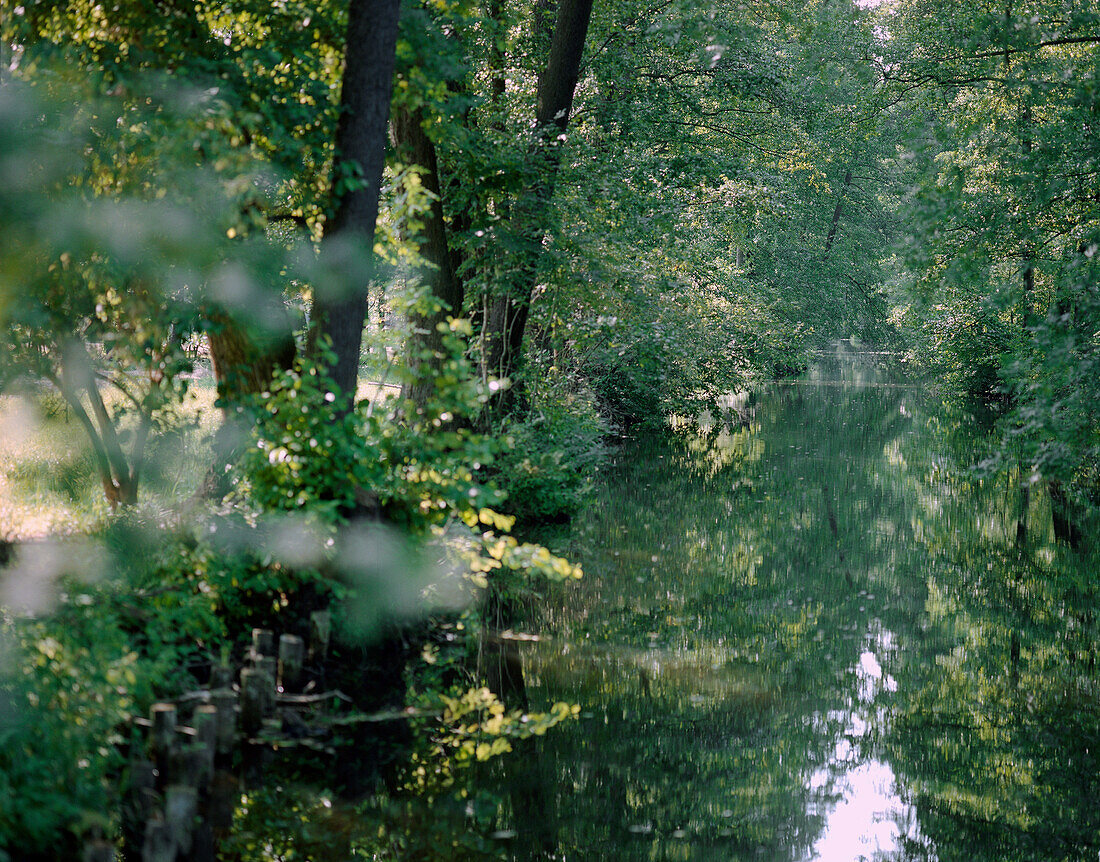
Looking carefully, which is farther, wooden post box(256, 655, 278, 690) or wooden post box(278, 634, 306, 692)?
wooden post box(278, 634, 306, 692)

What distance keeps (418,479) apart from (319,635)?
52.7 inches

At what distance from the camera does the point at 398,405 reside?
8633 millimetres

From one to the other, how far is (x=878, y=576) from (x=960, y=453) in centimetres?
1126

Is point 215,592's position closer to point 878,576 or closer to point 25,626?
point 25,626

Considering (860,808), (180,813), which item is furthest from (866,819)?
(180,813)

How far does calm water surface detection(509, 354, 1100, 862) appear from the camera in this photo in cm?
666

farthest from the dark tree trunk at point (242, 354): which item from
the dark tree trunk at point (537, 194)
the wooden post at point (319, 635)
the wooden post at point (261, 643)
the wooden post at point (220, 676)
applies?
the dark tree trunk at point (537, 194)

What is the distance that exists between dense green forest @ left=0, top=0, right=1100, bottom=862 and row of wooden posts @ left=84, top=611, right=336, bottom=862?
28mm

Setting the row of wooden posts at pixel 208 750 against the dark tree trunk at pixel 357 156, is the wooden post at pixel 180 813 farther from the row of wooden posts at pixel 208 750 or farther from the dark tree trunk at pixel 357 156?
the dark tree trunk at pixel 357 156

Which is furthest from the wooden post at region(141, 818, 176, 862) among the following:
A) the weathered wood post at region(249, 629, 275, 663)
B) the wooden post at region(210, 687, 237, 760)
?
the weathered wood post at region(249, 629, 275, 663)

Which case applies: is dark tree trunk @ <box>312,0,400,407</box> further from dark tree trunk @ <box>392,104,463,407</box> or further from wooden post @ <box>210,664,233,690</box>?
dark tree trunk @ <box>392,104,463,407</box>

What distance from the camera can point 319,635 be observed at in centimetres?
780

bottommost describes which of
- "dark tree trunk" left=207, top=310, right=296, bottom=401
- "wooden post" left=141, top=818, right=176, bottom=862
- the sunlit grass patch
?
"wooden post" left=141, top=818, right=176, bottom=862

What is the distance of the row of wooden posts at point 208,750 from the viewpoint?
5051mm
